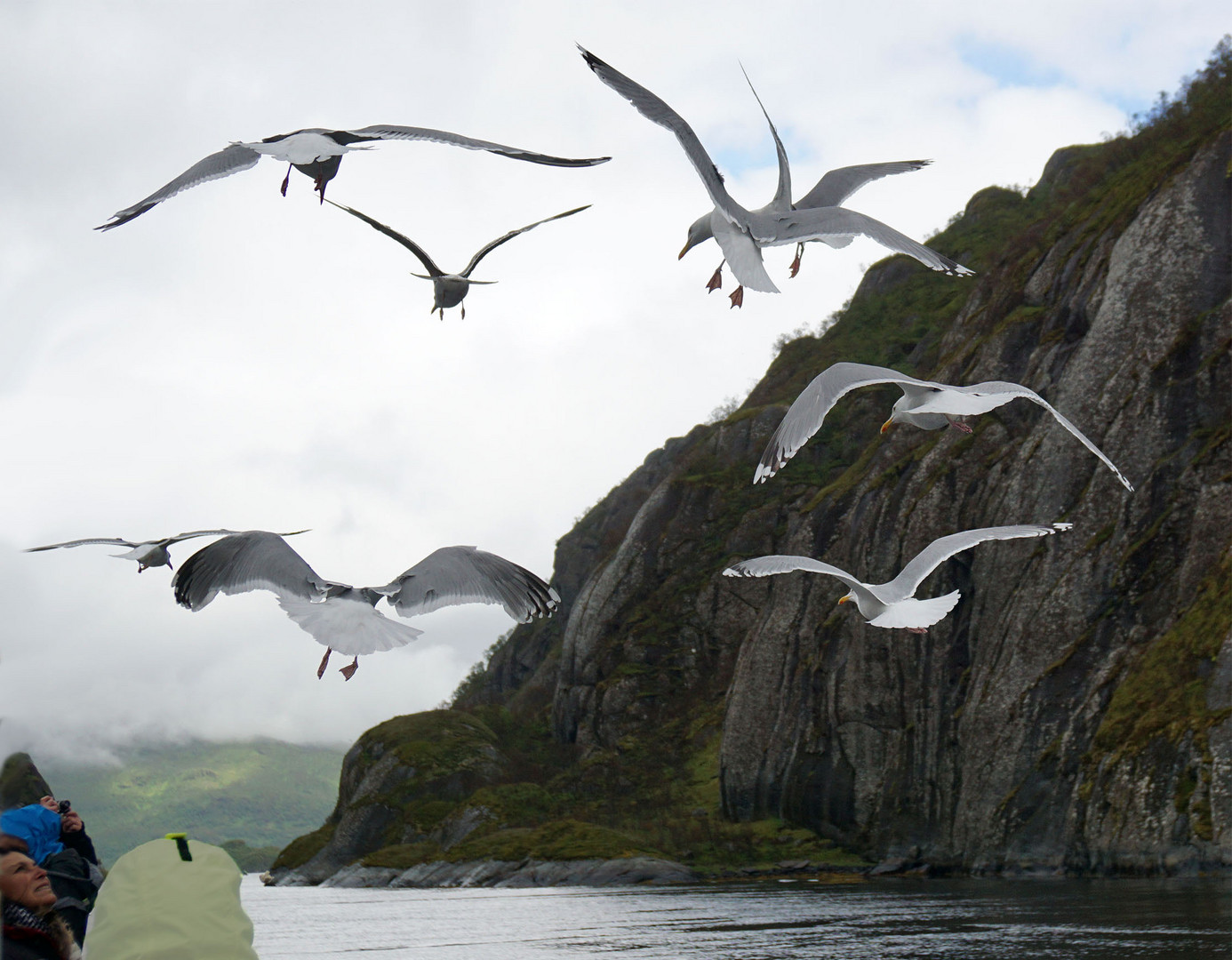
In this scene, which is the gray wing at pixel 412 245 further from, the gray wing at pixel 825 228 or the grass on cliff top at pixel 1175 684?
the grass on cliff top at pixel 1175 684

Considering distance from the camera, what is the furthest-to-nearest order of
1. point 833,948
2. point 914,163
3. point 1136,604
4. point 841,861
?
point 841,861 < point 1136,604 < point 833,948 < point 914,163

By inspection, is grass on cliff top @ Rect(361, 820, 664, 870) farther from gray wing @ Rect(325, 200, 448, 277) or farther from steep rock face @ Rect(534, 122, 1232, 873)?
gray wing @ Rect(325, 200, 448, 277)

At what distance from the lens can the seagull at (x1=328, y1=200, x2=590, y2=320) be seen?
41.0ft

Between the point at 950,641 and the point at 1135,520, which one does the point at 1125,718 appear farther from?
the point at 950,641

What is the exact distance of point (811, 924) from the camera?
32.8m

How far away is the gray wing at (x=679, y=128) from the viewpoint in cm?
1234

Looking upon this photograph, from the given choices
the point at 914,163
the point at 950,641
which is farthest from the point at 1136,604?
the point at 914,163

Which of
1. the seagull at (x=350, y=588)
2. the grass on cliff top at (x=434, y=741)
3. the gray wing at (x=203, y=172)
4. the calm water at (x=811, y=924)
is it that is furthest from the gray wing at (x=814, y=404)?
the grass on cliff top at (x=434, y=741)

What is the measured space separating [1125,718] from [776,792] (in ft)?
92.9

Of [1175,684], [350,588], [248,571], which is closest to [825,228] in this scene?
[350,588]

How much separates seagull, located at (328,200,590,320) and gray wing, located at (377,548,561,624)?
2.61 m

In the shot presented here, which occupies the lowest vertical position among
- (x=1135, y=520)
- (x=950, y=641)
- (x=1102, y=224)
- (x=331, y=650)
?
(x=331, y=650)

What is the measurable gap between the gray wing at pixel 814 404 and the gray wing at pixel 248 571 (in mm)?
4449

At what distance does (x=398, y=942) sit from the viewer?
34844 millimetres
